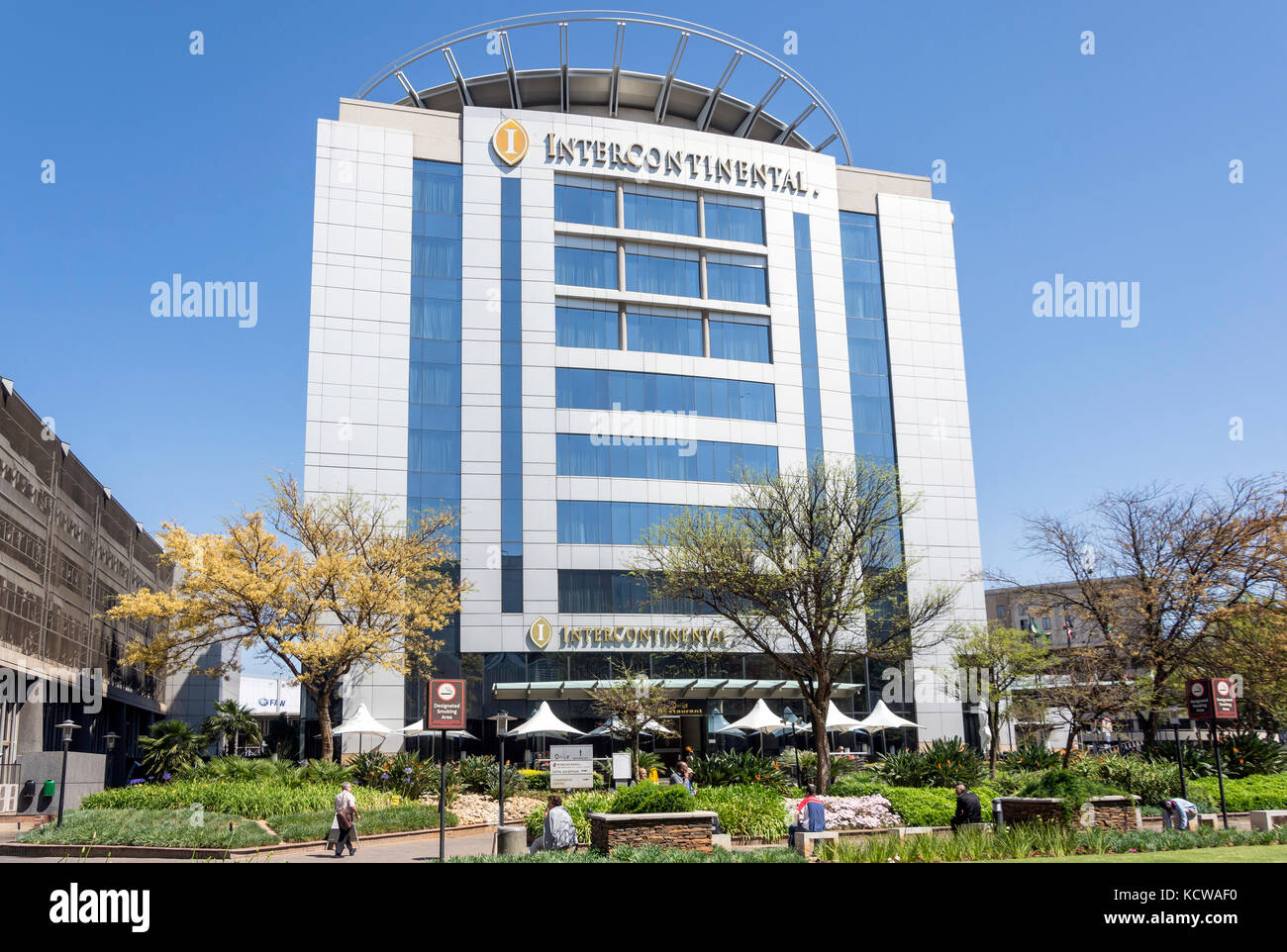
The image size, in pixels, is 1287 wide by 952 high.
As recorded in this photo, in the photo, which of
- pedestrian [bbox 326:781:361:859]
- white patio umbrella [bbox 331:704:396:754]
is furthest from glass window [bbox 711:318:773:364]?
pedestrian [bbox 326:781:361:859]

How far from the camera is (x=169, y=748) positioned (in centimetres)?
3788

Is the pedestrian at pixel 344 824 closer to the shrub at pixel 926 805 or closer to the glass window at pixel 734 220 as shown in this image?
the shrub at pixel 926 805

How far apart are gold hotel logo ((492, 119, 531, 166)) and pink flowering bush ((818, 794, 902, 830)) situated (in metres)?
39.9

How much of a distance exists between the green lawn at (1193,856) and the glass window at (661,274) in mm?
42183

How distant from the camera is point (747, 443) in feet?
180

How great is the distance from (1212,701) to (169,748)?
1370 inches

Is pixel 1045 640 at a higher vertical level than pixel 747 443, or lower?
lower

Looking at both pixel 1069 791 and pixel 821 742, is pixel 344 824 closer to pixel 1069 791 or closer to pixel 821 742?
pixel 821 742

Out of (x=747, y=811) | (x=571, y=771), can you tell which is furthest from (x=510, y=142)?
(x=747, y=811)

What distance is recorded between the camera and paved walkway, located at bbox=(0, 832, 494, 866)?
22.5 meters

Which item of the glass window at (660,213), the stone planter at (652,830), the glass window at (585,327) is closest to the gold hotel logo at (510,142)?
the glass window at (660,213)

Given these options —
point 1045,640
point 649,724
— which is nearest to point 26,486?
point 649,724
